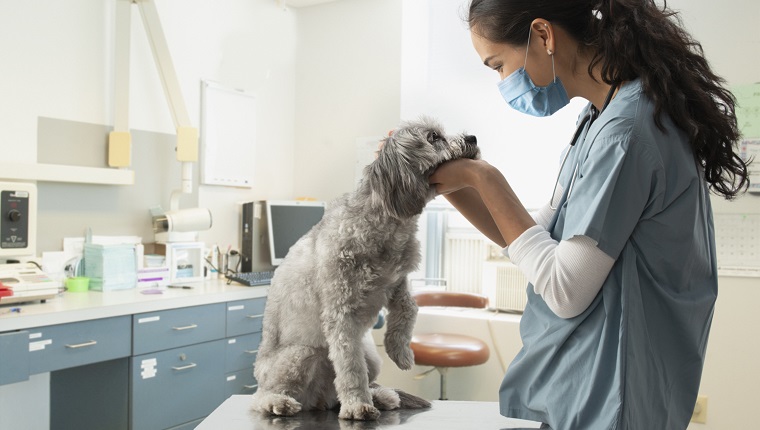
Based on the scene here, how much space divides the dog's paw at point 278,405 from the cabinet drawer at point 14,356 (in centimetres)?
133

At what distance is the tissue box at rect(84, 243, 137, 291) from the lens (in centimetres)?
294

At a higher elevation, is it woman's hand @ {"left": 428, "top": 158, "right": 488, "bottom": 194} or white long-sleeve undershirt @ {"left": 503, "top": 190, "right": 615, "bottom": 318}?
woman's hand @ {"left": 428, "top": 158, "right": 488, "bottom": 194}

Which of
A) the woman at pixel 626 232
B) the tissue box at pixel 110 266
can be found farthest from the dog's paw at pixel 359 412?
the tissue box at pixel 110 266

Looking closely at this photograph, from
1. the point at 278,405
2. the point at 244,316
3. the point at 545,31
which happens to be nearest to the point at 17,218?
the point at 244,316

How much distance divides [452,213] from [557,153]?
2.71 ft

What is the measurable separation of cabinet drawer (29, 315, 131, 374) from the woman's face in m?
2.04

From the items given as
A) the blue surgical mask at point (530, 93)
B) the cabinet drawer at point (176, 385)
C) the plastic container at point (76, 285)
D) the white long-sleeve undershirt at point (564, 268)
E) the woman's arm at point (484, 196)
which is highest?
the blue surgical mask at point (530, 93)

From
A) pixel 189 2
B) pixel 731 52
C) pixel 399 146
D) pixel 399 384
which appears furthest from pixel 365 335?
pixel 189 2

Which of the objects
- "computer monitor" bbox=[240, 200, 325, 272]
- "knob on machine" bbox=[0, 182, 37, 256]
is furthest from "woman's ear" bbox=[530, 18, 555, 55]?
"computer monitor" bbox=[240, 200, 325, 272]

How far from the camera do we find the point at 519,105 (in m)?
1.39

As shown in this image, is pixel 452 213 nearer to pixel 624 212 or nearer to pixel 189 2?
pixel 189 2

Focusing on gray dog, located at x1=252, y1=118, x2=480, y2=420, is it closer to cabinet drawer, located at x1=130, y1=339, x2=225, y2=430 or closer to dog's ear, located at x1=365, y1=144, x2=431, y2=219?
dog's ear, located at x1=365, y1=144, x2=431, y2=219

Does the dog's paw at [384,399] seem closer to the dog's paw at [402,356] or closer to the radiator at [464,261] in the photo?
the dog's paw at [402,356]

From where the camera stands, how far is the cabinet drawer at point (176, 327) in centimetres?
264
